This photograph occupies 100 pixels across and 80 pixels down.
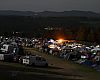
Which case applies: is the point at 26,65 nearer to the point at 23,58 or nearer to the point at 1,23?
the point at 23,58

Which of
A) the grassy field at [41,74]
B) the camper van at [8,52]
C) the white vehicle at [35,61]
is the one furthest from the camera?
the camper van at [8,52]

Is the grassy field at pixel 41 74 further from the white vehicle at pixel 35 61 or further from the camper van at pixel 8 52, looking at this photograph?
the camper van at pixel 8 52

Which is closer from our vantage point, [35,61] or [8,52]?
[35,61]

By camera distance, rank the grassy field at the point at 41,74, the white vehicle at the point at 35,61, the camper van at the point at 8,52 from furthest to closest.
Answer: the camper van at the point at 8,52 → the white vehicle at the point at 35,61 → the grassy field at the point at 41,74

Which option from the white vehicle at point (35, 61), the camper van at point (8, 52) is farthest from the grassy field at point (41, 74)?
the camper van at point (8, 52)

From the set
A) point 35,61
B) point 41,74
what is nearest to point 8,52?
point 35,61

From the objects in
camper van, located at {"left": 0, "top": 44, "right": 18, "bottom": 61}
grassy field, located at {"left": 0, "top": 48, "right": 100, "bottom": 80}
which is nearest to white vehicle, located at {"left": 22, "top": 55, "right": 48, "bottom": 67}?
grassy field, located at {"left": 0, "top": 48, "right": 100, "bottom": 80}

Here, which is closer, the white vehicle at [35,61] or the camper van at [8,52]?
the white vehicle at [35,61]

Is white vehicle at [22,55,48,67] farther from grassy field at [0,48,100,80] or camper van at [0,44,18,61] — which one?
camper van at [0,44,18,61]

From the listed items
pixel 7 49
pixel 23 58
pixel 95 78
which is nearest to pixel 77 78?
pixel 95 78

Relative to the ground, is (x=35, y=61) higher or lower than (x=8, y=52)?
higher

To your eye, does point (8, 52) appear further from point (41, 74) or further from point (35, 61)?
point (41, 74)

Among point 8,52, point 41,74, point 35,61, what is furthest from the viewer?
point 8,52

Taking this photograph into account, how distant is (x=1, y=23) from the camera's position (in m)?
174
